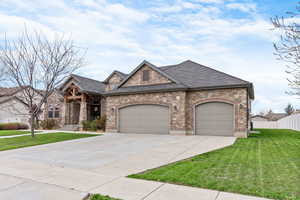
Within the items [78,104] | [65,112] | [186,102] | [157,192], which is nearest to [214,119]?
[186,102]

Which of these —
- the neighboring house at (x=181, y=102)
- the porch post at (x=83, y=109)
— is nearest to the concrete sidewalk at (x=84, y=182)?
the neighboring house at (x=181, y=102)

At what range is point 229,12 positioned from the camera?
32.6 feet

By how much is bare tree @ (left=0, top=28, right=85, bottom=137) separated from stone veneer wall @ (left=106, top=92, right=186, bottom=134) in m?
4.90

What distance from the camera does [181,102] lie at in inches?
575

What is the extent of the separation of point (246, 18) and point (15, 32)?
13.9m

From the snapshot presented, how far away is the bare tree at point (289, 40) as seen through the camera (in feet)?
13.8

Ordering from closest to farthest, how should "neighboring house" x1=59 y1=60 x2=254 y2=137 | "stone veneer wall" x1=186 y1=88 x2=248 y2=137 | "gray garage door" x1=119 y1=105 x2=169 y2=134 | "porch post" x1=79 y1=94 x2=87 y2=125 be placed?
"stone veneer wall" x1=186 y1=88 x2=248 y2=137
"neighboring house" x1=59 y1=60 x2=254 y2=137
"gray garage door" x1=119 y1=105 x2=169 y2=134
"porch post" x1=79 y1=94 x2=87 y2=125

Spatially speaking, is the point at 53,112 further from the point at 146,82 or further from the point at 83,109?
the point at 146,82

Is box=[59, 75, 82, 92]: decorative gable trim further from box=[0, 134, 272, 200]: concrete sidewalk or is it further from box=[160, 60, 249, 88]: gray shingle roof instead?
box=[0, 134, 272, 200]: concrete sidewalk

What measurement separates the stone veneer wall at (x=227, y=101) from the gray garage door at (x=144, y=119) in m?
1.80

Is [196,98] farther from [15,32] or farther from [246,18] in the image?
[15,32]

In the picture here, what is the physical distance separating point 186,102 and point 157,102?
2316 mm

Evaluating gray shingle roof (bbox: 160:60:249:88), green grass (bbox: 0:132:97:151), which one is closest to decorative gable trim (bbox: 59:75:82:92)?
green grass (bbox: 0:132:97:151)

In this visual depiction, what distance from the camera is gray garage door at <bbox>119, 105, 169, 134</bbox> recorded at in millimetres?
15336
